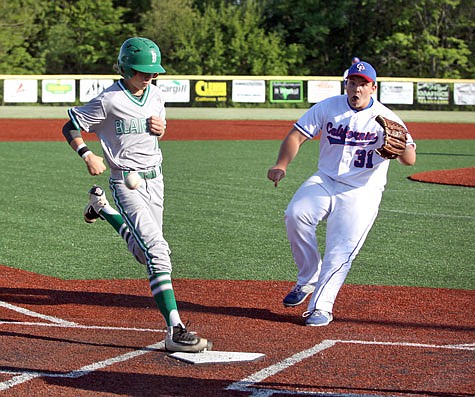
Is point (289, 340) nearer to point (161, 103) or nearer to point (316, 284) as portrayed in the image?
point (316, 284)

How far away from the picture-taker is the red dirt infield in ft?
16.7

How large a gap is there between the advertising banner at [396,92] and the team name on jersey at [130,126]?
32964 millimetres

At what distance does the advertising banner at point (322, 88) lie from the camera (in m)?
38.6

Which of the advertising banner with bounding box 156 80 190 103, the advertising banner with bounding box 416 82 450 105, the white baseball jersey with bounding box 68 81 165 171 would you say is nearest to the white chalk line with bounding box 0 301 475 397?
the white baseball jersey with bounding box 68 81 165 171

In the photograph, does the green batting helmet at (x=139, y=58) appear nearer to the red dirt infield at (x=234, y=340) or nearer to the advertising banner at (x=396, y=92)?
the red dirt infield at (x=234, y=340)

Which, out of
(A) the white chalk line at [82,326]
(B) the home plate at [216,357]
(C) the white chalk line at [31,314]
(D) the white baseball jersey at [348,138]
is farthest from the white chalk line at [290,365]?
(C) the white chalk line at [31,314]

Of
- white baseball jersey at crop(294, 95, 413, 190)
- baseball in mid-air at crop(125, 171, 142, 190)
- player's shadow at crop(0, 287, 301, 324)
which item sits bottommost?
player's shadow at crop(0, 287, 301, 324)

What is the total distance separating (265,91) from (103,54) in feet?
61.5

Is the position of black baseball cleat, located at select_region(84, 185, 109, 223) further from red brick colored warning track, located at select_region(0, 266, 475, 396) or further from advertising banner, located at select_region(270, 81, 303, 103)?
advertising banner, located at select_region(270, 81, 303, 103)

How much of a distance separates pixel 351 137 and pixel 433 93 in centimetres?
3373

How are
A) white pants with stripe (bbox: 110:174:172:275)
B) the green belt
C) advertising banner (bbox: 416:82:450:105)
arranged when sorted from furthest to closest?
1. advertising banner (bbox: 416:82:450:105)
2. the green belt
3. white pants with stripe (bbox: 110:174:172:275)

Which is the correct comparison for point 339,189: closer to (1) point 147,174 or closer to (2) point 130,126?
(1) point 147,174

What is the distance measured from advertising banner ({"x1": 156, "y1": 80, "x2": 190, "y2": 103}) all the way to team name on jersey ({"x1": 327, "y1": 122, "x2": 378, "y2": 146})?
31.4 m

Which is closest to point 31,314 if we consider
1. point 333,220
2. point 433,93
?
point 333,220
